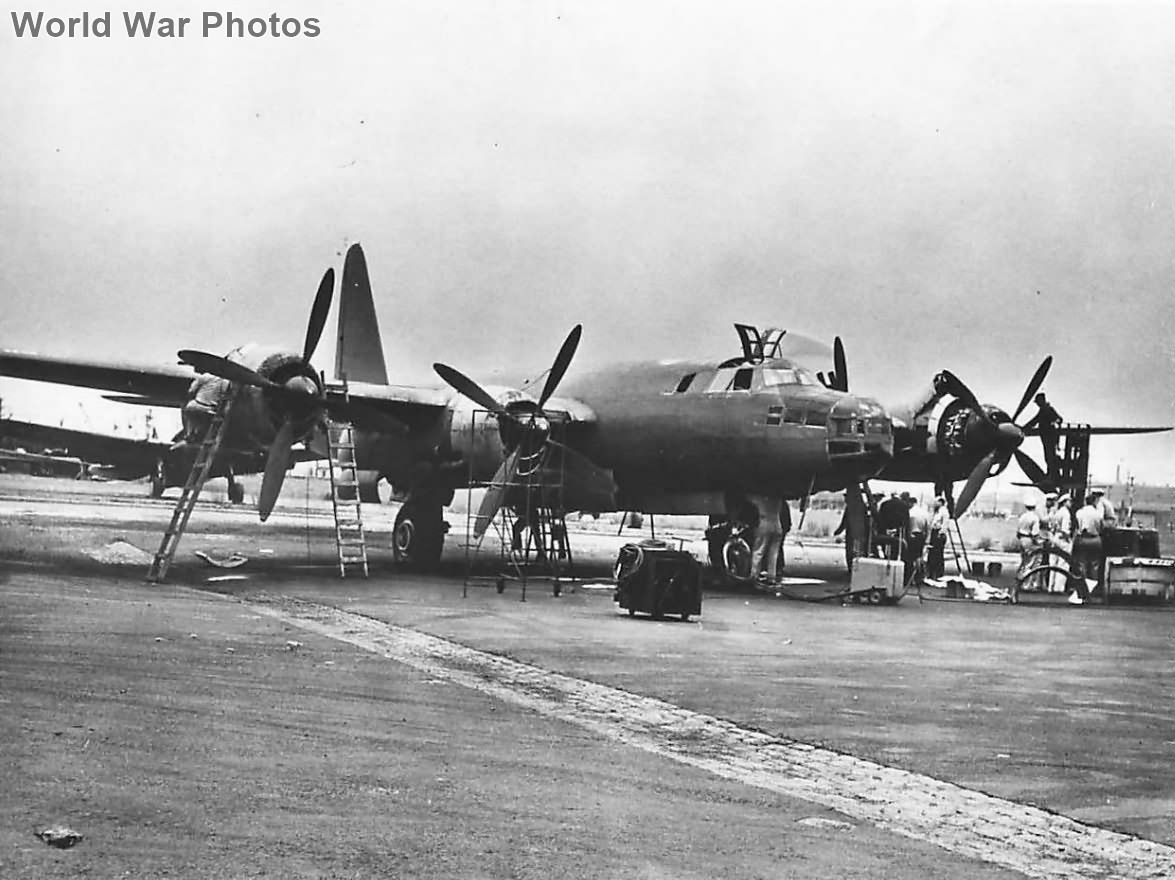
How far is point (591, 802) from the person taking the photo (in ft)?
19.9

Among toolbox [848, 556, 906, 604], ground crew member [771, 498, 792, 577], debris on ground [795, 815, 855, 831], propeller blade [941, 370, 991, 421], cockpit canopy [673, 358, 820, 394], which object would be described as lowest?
debris on ground [795, 815, 855, 831]

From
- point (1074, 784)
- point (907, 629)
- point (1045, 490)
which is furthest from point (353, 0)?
point (1045, 490)

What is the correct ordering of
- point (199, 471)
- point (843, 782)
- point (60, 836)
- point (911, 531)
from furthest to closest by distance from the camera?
1. point (911, 531)
2. point (199, 471)
3. point (843, 782)
4. point (60, 836)

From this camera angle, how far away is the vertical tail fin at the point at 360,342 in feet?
72.0

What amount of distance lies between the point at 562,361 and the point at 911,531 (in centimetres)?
797

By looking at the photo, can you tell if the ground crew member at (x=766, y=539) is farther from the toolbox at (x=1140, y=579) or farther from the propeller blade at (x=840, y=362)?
the toolbox at (x=1140, y=579)

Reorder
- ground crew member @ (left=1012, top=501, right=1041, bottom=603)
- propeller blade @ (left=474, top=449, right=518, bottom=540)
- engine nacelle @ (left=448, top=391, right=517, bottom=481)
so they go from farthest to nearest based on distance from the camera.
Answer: ground crew member @ (left=1012, top=501, right=1041, bottom=603), engine nacelle @ (left=448, top=391, right=517, bottom=481), propeller blade @ (left=474, top=449, right=518, bottom=540)

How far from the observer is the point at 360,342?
879 inches

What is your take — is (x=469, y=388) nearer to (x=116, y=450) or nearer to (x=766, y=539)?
(x=766, y=539)

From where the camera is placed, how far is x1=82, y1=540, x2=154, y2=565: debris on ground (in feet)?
56.4

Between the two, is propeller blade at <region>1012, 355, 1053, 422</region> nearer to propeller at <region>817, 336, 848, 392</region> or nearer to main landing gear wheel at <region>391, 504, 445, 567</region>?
propeller at <region>817, 336, 848, 392</region>

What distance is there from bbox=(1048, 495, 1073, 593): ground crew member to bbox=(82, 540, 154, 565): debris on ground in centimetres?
1414

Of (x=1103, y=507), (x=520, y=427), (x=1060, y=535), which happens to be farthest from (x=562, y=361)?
(x=1103, y=507)

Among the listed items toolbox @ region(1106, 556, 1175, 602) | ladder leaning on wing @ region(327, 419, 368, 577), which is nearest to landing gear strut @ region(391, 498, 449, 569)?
ladder leaning on wing @ region(327, 419, 368, 577)
